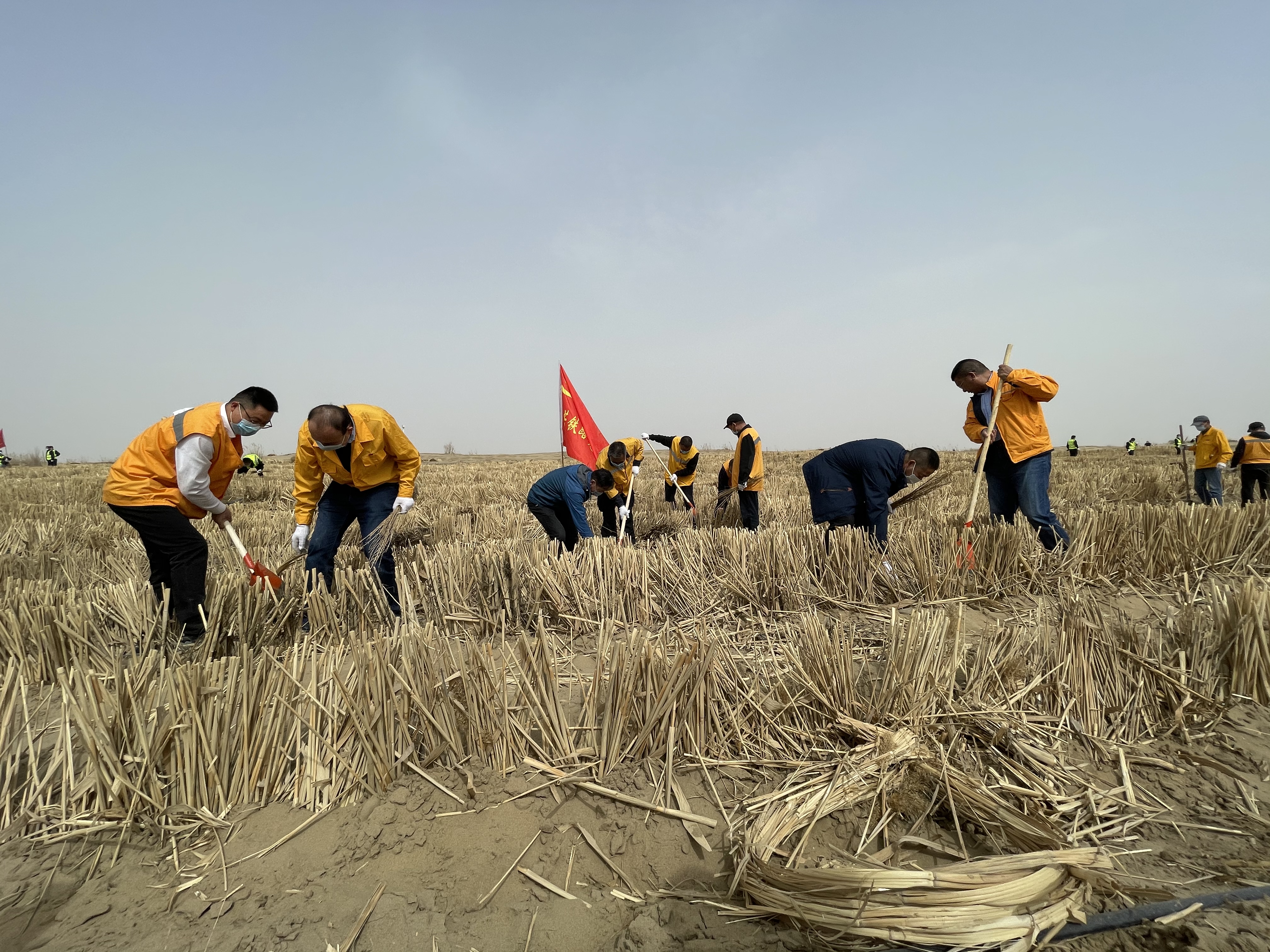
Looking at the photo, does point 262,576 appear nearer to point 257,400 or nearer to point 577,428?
point 257,400

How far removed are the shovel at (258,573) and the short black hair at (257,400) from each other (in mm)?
776

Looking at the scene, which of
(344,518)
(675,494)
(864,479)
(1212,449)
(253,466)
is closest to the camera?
(344,518)

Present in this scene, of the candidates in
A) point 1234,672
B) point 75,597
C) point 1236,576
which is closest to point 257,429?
point 75,597

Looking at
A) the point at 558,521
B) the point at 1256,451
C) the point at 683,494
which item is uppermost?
the point at 1256,451

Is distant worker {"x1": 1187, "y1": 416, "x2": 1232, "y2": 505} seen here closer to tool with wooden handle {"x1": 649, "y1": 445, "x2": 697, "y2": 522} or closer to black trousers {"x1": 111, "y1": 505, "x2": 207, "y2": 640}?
tool with wooden handle {"x1": 649, "y1": 445, "x2": 697, "y2": 522}

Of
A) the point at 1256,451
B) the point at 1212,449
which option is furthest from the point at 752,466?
the point at 1256,451

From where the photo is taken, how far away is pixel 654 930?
A: 5.11ft

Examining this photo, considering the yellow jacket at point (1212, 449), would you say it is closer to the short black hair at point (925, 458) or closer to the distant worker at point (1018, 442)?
the distant worker at point (1018, 442)

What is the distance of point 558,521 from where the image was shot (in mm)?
5504

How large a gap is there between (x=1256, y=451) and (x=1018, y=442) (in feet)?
22.8

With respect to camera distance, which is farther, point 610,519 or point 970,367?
point 610,519

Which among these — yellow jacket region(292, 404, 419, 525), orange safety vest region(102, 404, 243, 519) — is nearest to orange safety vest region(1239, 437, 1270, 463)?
yellow jacket region(292, 404, 419, 525)

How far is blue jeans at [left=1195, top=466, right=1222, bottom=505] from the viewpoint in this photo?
8.58m

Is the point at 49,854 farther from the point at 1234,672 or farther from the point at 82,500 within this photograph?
the point at 82,500
